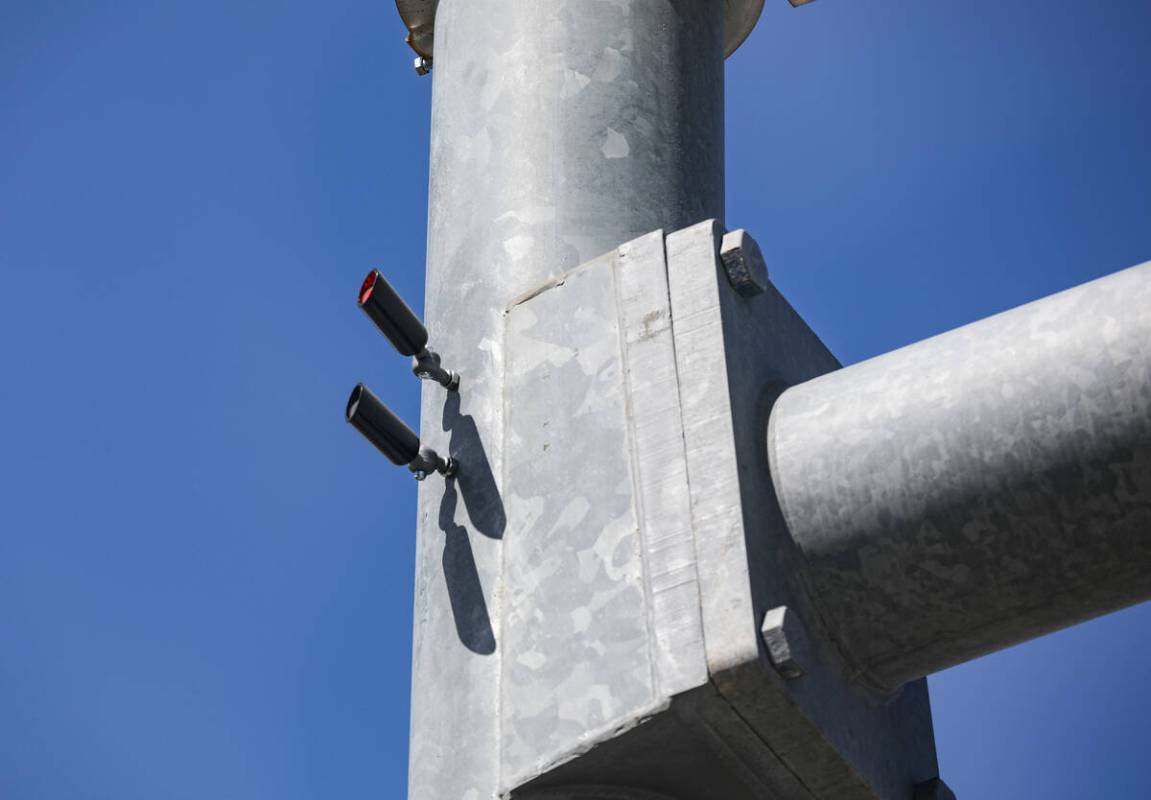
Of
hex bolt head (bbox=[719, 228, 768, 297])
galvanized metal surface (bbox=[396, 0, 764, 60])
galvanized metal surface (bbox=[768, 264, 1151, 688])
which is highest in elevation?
galvanized metal surface (bbox=[396, 0, 764, 60])

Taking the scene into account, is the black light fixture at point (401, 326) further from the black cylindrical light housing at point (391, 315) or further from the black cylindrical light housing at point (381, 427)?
the black cylindrical light housing at point (381, 427)

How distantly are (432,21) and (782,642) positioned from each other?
4961 mm

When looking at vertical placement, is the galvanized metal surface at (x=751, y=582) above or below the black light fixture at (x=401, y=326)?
below

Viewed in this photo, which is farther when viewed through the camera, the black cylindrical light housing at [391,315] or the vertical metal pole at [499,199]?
the black cylindrical light housing at [391,315]

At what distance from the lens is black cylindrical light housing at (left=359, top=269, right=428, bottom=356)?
261 inches

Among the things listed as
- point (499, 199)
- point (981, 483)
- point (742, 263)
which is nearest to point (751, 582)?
point (981, 483)

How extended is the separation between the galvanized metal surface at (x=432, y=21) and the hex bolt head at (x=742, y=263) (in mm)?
2877

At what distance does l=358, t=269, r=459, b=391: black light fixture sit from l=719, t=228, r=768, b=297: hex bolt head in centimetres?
115

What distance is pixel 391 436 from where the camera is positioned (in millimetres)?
6496

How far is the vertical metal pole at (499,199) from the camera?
6.18m

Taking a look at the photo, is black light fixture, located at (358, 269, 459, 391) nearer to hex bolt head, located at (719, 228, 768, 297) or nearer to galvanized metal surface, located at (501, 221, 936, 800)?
galvanized metal surface, located at (501, 221, 936, 800)

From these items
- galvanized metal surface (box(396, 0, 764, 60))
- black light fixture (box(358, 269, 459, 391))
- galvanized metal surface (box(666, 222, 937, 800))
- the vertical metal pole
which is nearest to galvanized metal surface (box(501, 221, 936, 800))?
galvanized metal surface (box(666, 222, 937, 800))

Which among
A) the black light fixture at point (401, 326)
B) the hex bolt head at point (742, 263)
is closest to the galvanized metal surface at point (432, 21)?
the black light fixture at point (401, 326)

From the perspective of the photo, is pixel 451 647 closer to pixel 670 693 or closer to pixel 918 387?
pixel 670 693
